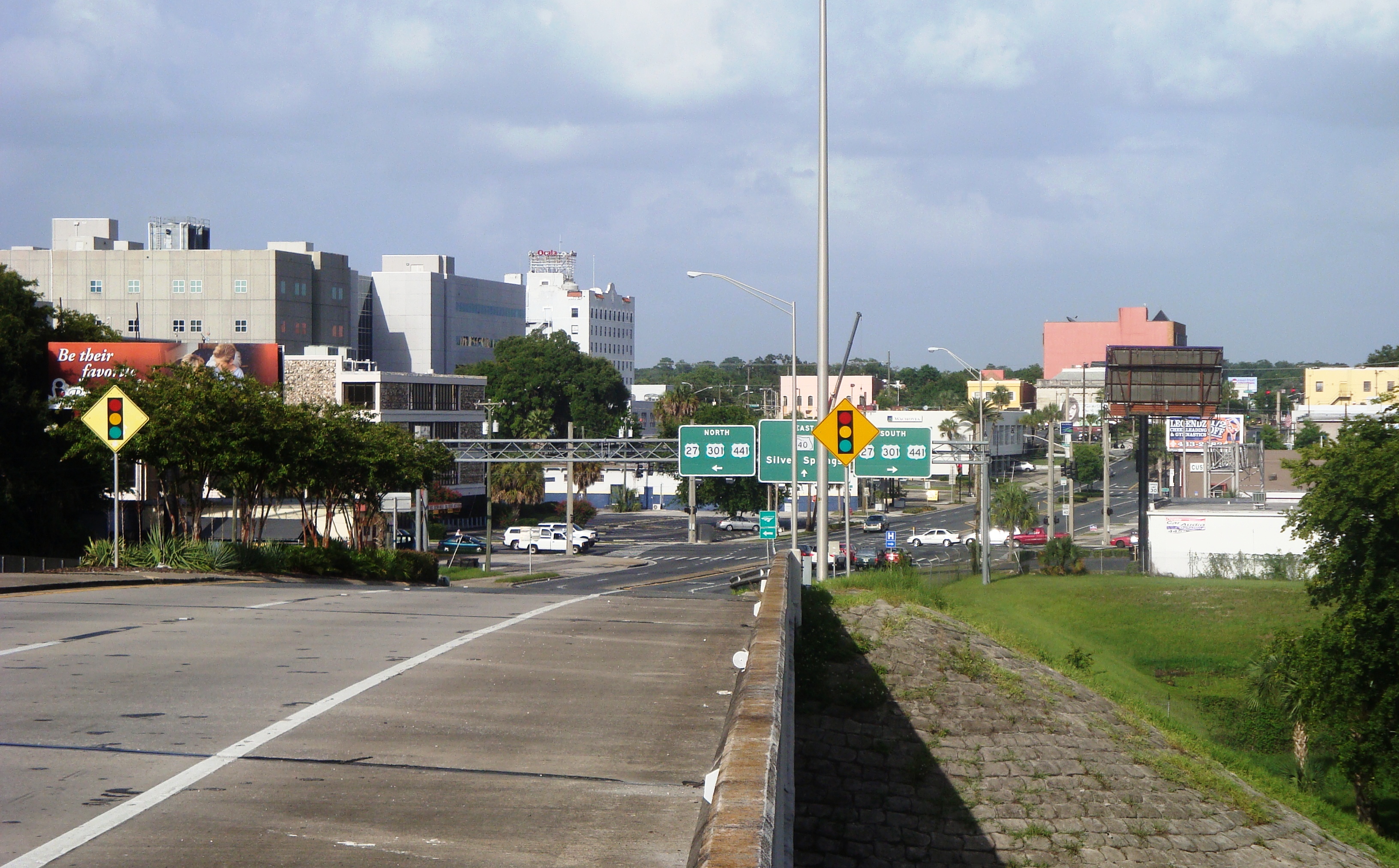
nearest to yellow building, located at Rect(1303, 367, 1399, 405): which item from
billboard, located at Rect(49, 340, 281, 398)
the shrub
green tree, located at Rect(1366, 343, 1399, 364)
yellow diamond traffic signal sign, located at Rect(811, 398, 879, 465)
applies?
green tree, located at Rect(1366, 343, 1399, 364)

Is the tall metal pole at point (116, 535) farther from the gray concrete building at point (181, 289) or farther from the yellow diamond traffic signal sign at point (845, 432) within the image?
the gray concrete building at point (181, 289)

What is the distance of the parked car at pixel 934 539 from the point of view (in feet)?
255

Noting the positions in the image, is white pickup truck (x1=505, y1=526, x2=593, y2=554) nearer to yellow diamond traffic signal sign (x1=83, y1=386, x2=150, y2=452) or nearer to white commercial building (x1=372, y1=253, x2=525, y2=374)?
yellow diamond traffic signal sign (x1=83, y1=386, x2=150, y2=452)

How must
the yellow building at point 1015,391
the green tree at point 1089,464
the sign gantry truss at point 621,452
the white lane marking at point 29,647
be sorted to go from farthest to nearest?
1. the yellow building at point 1015,391
2. the green tree at point 1089,464
3. the sign gantry truss at point 621,452
4. the white lane marking at point 29,647

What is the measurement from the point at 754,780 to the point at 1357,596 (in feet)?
102

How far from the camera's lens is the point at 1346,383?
133 meters

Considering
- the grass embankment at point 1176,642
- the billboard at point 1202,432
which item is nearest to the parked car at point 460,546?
the grass embankment at point 1176,642

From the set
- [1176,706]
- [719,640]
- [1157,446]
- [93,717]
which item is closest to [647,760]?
[93,717]

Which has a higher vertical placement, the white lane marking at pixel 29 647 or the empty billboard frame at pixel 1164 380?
the empty billboard frame at pixel 1164 380

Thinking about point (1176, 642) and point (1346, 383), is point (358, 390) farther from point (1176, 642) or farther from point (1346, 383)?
point (1346, 383)

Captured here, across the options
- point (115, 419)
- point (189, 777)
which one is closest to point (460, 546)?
point (115, 419)

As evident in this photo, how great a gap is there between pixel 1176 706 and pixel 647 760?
30843mm

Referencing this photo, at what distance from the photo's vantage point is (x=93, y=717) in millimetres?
8586

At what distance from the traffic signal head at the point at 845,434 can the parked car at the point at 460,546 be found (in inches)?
1990
